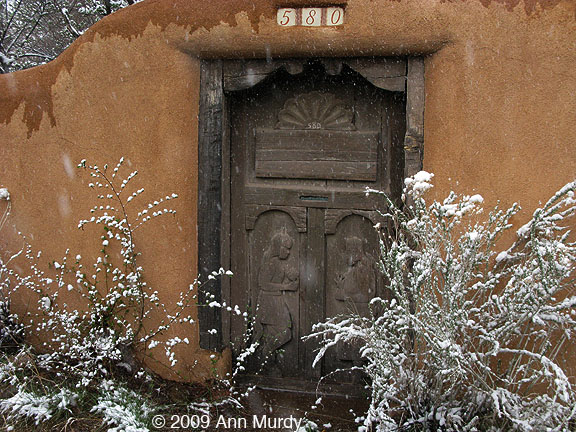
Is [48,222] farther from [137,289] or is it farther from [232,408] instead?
[232,408]

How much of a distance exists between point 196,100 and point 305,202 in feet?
3.32

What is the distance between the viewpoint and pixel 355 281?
153 inches

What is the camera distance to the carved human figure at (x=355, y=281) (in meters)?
3.85

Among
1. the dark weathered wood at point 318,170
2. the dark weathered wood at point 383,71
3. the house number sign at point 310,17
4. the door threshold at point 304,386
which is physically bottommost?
the door threshold at point 304,386

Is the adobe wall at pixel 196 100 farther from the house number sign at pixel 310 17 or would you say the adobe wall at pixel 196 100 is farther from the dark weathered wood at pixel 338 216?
the dark weathered wood at pixel 338 216

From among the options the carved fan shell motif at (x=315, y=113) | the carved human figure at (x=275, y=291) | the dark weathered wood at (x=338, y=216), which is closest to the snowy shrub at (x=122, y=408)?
the carved human figure at (x=275, y=291)

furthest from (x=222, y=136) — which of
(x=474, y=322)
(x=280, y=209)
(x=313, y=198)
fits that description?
(x=474, y=322)

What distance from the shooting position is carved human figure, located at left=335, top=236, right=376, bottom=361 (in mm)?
3854

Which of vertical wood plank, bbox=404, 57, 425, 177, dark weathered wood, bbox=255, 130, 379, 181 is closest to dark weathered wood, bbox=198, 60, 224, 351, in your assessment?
dark weathered wood, bbox=255, 130, 379, 181

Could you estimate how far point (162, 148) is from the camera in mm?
3840

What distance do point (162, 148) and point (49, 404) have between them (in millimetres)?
1817

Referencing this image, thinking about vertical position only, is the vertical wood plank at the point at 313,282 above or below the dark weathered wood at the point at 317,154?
below

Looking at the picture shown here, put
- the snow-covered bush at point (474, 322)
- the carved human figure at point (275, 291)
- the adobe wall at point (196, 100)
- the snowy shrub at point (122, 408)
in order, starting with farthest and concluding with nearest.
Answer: the carved human figure at point (275, 291) < the snowy shrub at point (122, 408) < the adobe wall at point (196, 100) < the snow-covered bush at point (474, 322)

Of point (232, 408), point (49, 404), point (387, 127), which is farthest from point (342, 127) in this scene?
point (49, 404)
